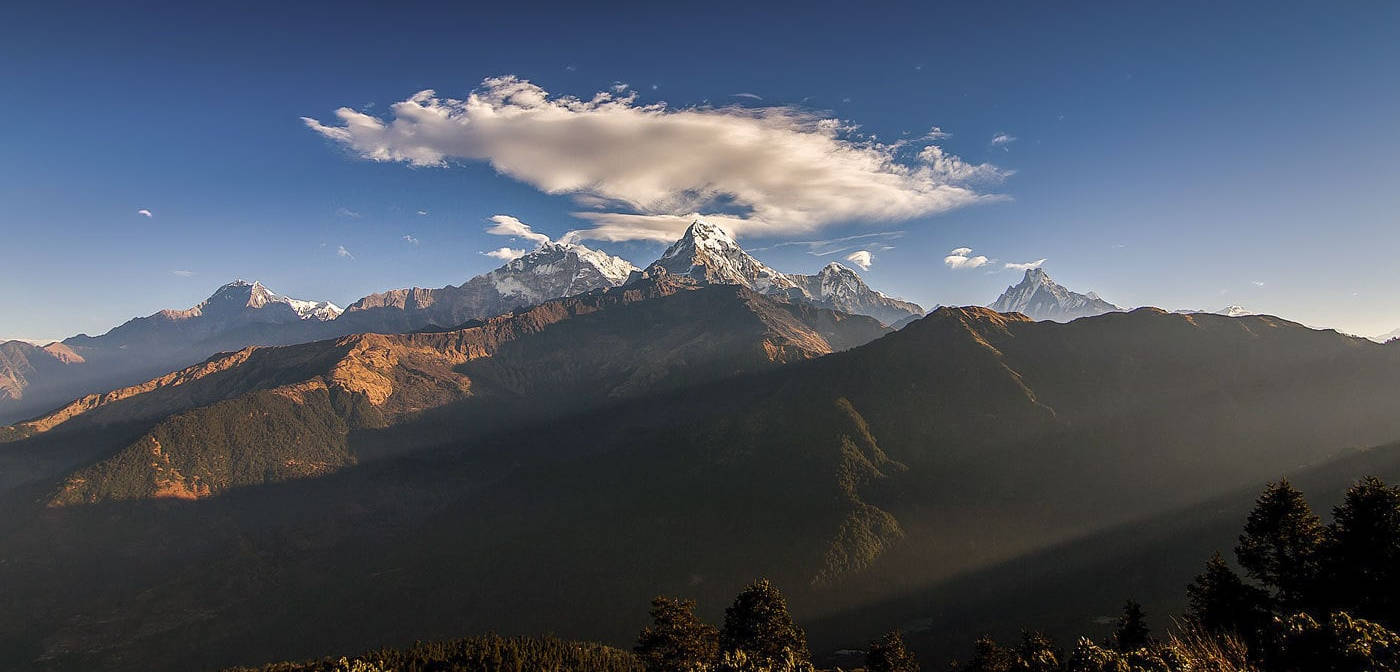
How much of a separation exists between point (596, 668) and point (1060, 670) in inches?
2943

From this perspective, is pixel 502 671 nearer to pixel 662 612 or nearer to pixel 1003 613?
pixel 662 612

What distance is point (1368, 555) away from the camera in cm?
4562

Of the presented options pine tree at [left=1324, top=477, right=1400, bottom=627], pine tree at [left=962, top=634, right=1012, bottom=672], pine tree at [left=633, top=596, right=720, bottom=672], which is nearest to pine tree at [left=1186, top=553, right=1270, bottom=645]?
pine tree at [left=1324, top=477, right=1400, bottom=627]

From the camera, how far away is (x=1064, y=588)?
605ft

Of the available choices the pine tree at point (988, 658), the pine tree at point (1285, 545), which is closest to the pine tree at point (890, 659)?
the pine tree at point (988, 658)

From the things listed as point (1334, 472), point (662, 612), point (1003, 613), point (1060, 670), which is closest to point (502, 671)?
point (662, 612)

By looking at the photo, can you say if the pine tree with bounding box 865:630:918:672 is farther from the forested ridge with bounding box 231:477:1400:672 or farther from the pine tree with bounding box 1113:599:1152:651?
the pine tree with bounding box 1113:599:1152:651

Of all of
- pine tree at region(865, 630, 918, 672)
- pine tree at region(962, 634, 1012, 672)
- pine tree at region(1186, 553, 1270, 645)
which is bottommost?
pine tree at region(865, 630, 918, 672)

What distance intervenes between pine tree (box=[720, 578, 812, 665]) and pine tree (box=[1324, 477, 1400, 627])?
54647mm

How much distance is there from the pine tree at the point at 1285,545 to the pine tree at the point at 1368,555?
225cm

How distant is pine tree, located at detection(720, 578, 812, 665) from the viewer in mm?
75000

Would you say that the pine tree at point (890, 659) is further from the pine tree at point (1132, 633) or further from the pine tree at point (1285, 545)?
the pine tree at point (1285, 545)

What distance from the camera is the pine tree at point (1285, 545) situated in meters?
51.4

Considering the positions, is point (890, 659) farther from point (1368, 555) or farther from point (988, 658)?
point (1368, 555)
